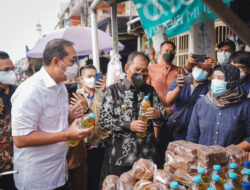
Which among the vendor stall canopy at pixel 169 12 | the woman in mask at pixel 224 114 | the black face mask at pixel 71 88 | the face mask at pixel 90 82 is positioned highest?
the vendor stall canopy at pixel 169 12

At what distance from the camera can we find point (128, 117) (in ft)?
7.68

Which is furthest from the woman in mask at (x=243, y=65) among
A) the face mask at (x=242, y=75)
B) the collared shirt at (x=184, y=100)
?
the collared shirt at (x=184, y=100)

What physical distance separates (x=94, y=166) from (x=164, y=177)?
2.16 m


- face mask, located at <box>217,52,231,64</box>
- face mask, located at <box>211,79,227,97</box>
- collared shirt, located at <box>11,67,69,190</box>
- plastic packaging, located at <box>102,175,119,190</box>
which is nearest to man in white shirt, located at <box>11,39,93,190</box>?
collared shirt, located at <box>11,67,69,190</box>

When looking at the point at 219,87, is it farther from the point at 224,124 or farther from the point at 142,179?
the point at 142,179

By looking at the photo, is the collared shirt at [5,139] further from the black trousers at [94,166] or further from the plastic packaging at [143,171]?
the plastic packaging at [143,171]

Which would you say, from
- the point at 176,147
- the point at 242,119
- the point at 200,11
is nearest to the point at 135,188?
the point at 176,147

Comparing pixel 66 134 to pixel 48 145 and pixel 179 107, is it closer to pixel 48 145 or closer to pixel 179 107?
pixel 48 145

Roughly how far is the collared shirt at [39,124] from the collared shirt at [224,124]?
1468 mm

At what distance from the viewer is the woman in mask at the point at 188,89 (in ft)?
8.61

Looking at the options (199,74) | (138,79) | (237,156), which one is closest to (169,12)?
(199,74)

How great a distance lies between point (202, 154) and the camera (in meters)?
1.43

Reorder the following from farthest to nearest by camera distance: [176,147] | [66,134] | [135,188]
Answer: [66,134] → [176,147] → [135,188]

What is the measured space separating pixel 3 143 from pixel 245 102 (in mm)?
2813
